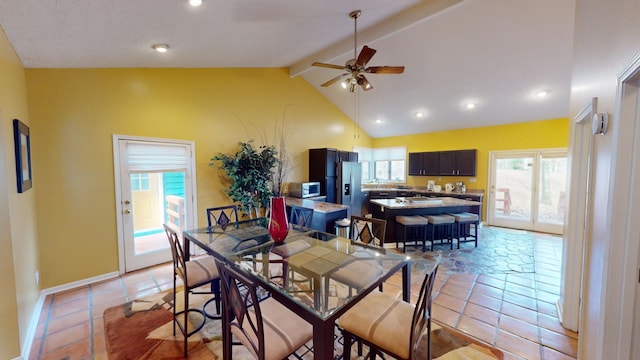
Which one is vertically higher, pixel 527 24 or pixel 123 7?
pixel 527 24

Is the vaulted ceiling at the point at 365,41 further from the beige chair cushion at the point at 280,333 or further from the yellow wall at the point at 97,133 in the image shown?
the beige chair cushion at the point at 280,333

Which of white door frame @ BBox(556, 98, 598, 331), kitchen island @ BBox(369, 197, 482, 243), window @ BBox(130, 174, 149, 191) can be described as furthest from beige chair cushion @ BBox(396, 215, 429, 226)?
window @ BBox(130, 174, 149, 191)

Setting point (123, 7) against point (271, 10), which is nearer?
point (123, 7)

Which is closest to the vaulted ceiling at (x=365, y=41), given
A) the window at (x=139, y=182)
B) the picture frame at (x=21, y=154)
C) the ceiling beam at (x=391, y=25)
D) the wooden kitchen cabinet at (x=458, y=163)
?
the ceiling beam at (x=391, y=25)

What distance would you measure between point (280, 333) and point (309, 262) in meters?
0.58

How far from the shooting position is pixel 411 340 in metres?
1.23

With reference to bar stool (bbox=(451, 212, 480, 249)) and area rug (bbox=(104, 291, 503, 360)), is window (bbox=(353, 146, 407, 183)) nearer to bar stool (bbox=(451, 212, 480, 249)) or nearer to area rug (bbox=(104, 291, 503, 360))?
bar stool (bbox=(451, 212, 480, 249))

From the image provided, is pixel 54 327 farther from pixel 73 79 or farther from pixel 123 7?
pixel 123 7

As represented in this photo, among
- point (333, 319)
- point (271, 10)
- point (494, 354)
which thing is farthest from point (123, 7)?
point (494, 354)

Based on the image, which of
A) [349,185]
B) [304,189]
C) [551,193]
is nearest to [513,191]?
[551,193]

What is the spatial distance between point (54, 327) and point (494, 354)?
12.4ft

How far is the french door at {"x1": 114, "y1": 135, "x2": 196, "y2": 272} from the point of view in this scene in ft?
10.5

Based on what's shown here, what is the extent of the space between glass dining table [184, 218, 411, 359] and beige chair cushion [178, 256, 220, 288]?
0.23 metres

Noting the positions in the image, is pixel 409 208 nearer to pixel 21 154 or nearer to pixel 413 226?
pixel 413 226
